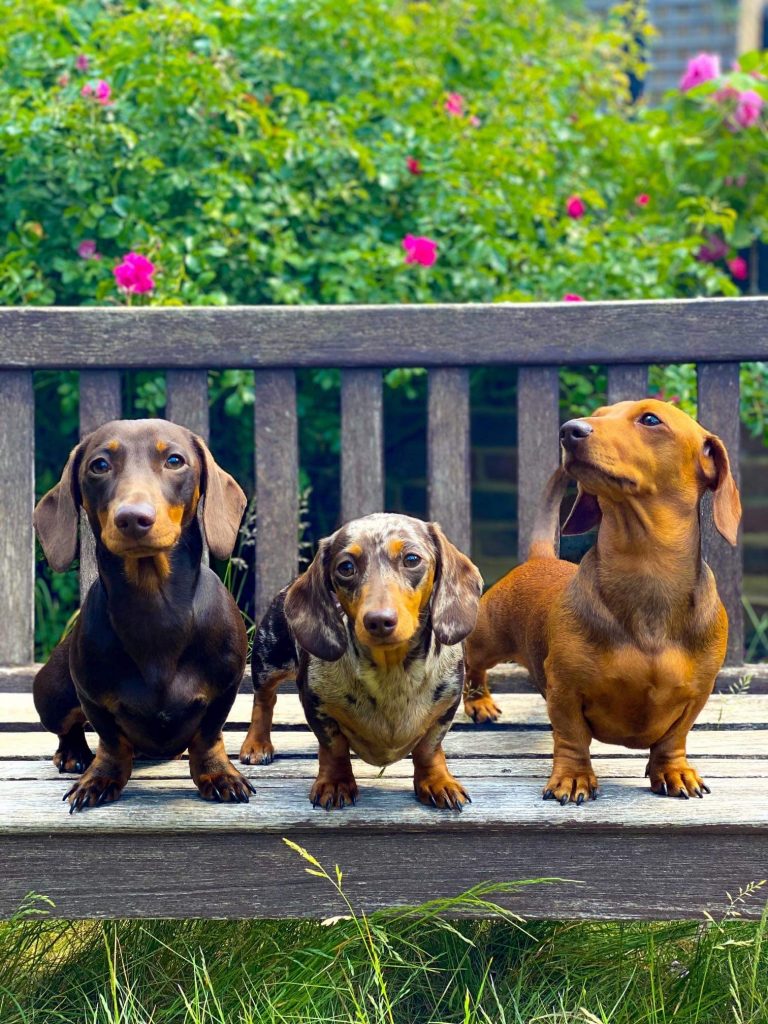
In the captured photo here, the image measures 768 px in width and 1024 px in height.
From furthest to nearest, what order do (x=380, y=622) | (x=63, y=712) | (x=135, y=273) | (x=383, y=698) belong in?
(x=135, y=273), (x=63, y=712), (x=383, y=698), (x=380, y=622)

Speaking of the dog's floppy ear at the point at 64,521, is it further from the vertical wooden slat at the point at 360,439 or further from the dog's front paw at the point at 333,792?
the vertical wooden slat at the point at 360,439

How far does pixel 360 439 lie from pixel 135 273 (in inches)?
30.4

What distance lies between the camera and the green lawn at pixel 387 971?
247cm

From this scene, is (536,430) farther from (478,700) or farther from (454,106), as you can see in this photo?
(454,106)

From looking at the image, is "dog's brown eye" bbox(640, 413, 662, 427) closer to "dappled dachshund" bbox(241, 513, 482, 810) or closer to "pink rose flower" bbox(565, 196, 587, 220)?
"dappled dachshund" bbox(241, 513, 482, 810)

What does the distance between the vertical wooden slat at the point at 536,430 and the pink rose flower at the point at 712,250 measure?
1650 millimetres

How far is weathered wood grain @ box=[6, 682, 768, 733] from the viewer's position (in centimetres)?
298

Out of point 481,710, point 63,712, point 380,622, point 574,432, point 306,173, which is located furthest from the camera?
point 306,173

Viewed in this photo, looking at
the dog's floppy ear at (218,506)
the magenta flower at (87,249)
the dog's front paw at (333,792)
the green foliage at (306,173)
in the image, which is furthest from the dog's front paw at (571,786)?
the magenta flower at (87,249)

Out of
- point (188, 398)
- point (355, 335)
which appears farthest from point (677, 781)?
point (188, 398)

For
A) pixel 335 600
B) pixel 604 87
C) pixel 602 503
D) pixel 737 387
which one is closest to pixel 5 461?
pixel 335 600

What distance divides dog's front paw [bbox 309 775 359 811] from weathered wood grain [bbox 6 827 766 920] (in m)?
0.07

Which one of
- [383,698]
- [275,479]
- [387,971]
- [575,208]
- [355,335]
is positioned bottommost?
[387,971]

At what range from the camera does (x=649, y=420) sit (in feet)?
7.93
